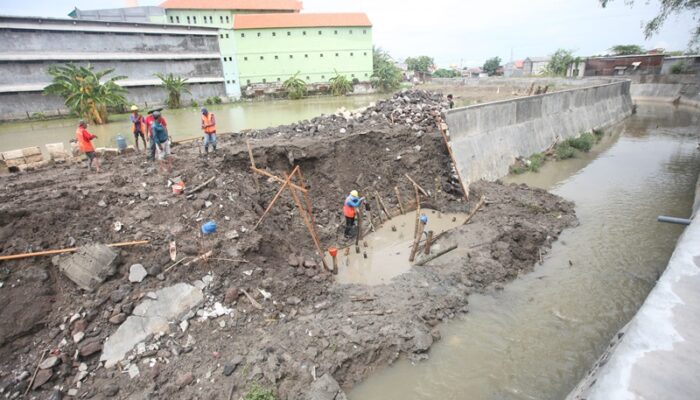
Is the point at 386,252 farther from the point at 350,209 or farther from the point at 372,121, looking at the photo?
the point at 372,121

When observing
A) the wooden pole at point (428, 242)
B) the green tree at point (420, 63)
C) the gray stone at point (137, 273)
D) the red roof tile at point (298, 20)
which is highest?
the red roof tile at point (298, 20)

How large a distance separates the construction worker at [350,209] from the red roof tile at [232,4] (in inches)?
2024

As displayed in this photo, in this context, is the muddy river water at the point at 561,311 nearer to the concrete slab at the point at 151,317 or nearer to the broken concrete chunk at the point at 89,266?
the concrete slab at the point at 151,317

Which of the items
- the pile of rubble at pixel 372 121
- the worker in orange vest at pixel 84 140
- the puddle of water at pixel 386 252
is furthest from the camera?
the pile of rubble at pixel 372 121

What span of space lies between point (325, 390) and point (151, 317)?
340 cm

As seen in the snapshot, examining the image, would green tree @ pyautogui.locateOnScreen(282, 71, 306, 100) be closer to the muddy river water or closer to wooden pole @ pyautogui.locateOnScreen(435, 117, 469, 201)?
wooden pole @ pyautogui.locateOnScreen(435, 117, 469, 201)

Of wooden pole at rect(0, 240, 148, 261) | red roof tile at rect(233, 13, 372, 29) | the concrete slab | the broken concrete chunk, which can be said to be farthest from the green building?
the concrete slab

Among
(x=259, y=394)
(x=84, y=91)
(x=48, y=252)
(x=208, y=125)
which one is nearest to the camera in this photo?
(x=259, y=394)

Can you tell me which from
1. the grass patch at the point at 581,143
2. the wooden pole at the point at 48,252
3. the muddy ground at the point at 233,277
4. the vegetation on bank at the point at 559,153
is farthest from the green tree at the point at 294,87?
the wooden pole at the point at 48,252

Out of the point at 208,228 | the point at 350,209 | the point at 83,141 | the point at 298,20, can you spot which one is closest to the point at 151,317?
the point at 208,228

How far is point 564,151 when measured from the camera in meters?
17.6

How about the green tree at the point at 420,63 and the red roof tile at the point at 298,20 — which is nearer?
the red roof tile at the point at 298,20

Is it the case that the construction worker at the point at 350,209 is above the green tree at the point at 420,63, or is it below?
below

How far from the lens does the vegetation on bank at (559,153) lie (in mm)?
15689
